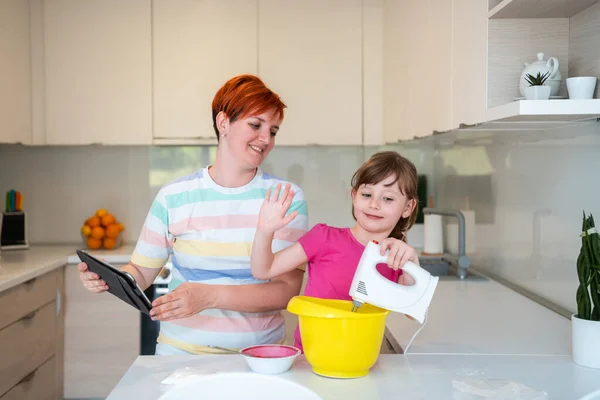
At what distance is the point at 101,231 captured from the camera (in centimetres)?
371

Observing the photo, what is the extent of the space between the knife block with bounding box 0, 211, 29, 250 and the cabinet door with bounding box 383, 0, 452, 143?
75.5 inches

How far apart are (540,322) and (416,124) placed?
1.02m

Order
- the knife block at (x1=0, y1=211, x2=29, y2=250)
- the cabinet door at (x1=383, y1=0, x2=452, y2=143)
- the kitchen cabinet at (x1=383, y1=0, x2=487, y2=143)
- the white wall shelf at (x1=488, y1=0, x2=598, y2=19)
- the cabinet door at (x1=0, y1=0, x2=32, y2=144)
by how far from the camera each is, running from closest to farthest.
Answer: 1. the white wall shelf at (x1=488, y1=0, x2=598, y2=19)
2. the kitchen cabinet at (x1=383, y1=0, x2=487, y2=143)
3. the cabinet door at (x1=383, y1=0, x2=452, y2=143)
4. the cabinet door at (x1=0, y1=0, x2=32, y2=144)
5. the knife block at (x1=0, y1=211, x2=29, y2=250)

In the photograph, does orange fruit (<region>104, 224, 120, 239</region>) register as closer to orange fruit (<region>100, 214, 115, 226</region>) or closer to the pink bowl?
orange fruit (<region>100, 214, 115, 226</region>)

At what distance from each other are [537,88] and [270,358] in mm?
884

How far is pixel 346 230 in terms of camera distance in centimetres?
192

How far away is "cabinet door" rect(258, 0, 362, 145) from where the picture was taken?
12.0 feet

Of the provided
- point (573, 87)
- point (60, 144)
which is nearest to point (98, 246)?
point (60, 144)

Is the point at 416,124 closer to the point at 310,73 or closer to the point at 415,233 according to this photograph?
the point at 310,73

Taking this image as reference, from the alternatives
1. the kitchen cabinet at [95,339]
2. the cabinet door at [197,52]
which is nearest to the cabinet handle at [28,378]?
the kitchen cabinet at [95,339]

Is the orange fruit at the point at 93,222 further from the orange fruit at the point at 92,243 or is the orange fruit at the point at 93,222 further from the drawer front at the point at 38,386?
the drawer front at the point at 38,386

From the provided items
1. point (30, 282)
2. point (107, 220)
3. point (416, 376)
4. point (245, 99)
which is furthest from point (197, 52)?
point (416, 376)

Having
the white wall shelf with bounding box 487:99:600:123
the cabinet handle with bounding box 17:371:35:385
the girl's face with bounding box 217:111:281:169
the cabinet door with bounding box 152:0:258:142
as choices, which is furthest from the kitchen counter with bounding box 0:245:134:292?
the white wall shelf with bounding box 487:99:600:123

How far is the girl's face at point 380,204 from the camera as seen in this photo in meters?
1.78
